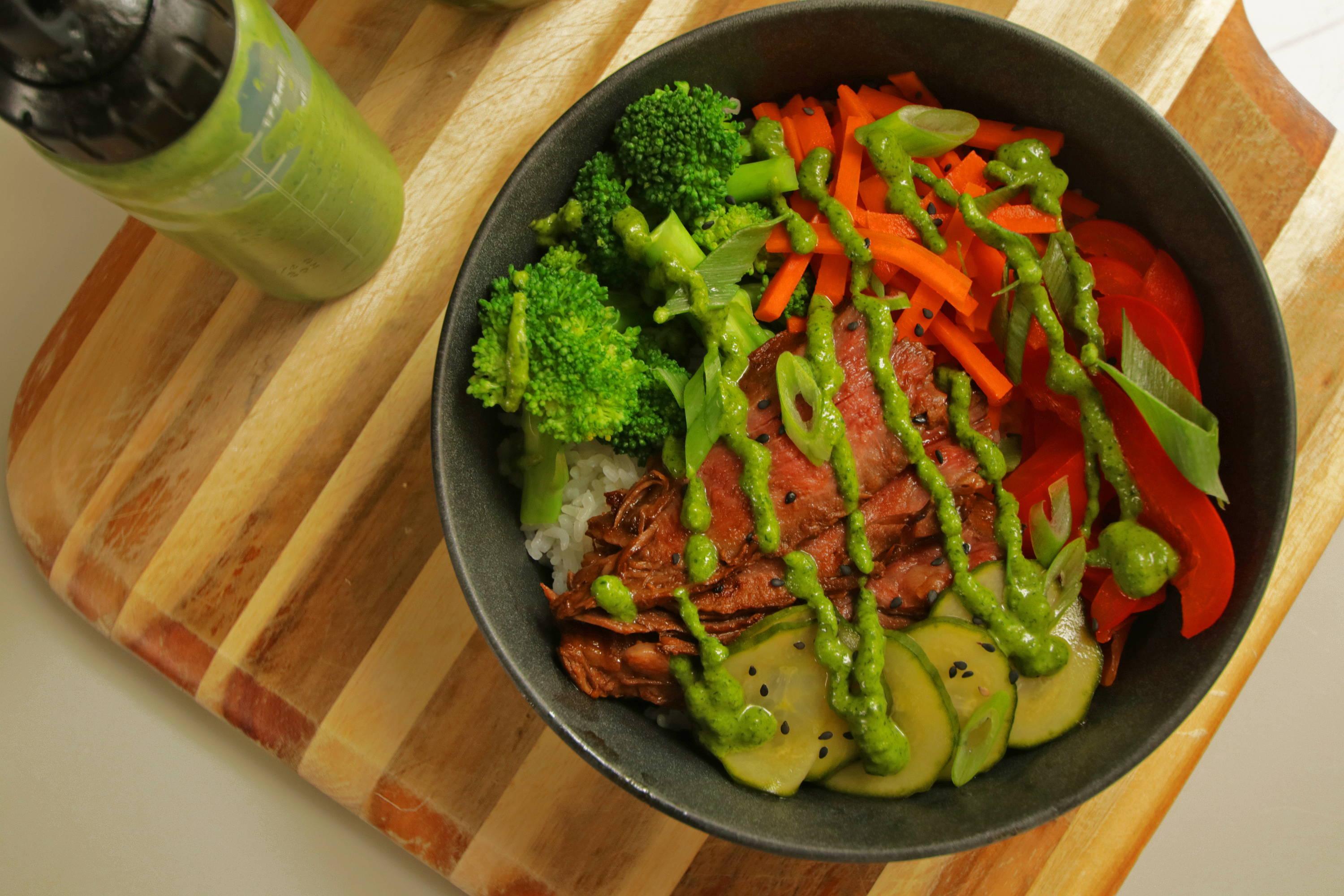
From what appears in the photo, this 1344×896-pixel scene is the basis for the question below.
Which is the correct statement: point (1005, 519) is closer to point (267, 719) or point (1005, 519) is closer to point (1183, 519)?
point (1183, 519)

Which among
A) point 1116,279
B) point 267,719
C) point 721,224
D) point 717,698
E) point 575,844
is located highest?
point 1116,279

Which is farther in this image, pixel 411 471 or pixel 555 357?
pixel 411 471

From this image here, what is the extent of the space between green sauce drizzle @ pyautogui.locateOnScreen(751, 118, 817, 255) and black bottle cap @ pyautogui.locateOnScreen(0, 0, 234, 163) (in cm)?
126

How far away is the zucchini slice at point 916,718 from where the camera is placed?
A: 1.93 metres

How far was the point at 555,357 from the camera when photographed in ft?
6.33

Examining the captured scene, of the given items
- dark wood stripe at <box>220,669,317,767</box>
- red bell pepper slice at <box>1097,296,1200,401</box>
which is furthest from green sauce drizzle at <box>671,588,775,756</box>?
red bell pepper slice at <box>1097,296,1200,401</box>

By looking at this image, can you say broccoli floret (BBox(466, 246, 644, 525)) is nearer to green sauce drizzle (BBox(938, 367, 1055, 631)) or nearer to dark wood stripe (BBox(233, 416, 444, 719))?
dark wood stripe (BBox(233, 416, 444, 719))

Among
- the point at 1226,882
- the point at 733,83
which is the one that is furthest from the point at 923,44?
the point at 1226,882

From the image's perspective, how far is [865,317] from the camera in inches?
82.2

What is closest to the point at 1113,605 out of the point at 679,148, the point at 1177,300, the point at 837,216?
the point at 1177,300

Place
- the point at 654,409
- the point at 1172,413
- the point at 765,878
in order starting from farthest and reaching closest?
the point at 765,878, the point at 654,409, the point at 1172,413

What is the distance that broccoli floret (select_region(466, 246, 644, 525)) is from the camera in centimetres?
193

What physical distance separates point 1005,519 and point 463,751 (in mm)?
1588

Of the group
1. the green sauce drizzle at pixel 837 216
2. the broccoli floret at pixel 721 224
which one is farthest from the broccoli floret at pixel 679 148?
the green sauce drizzle at pixel 837 216
